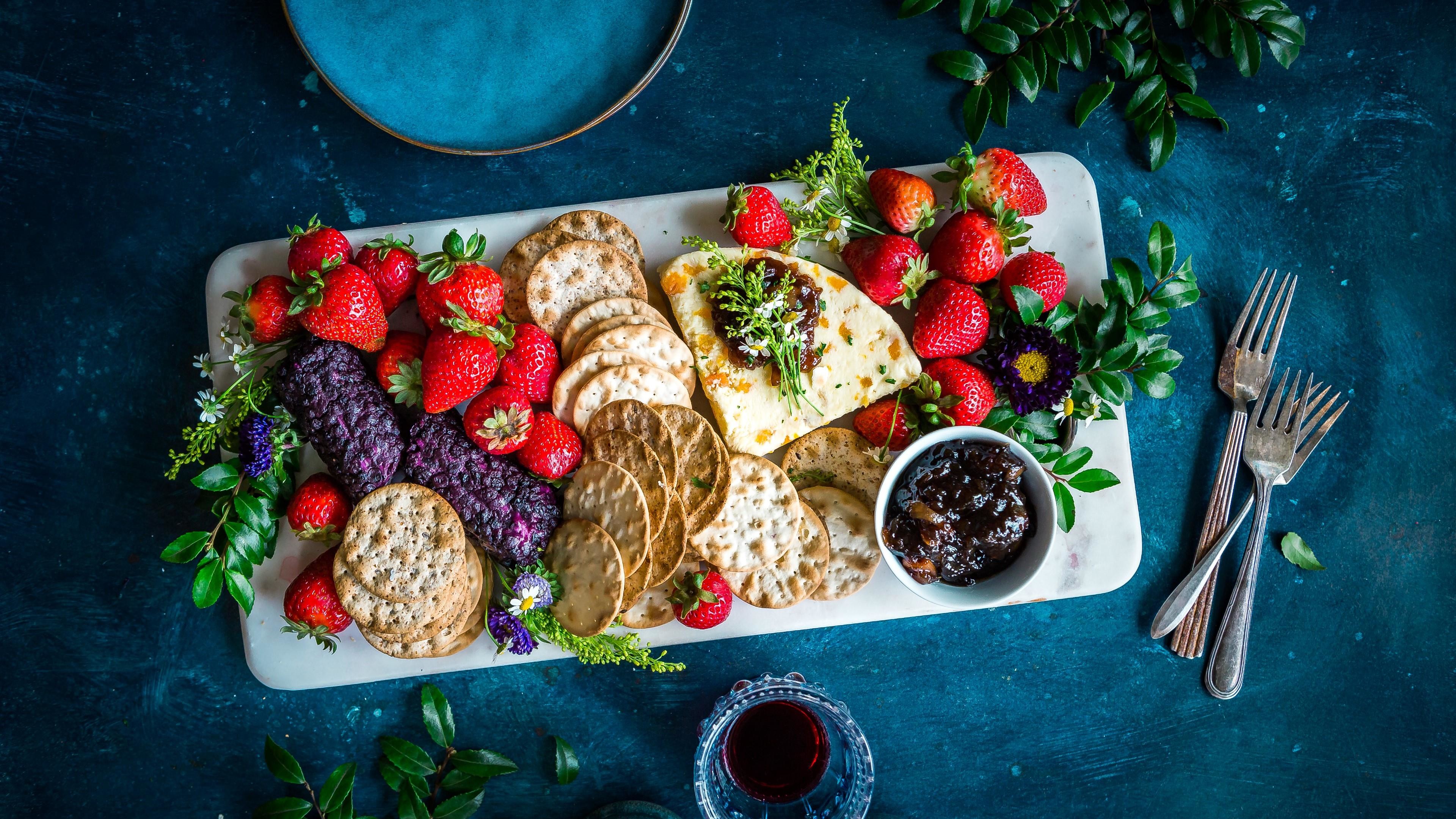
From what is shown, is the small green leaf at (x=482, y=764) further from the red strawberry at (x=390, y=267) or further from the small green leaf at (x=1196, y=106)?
the small green leaf at (x=1196, y=106)

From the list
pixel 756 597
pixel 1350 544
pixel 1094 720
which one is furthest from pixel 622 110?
pixel 1350 544

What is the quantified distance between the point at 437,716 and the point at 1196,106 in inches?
88.9

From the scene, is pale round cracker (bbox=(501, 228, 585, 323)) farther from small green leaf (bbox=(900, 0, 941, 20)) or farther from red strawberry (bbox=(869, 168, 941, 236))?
small green leaf (bbox=(900, 0, 941, 20))

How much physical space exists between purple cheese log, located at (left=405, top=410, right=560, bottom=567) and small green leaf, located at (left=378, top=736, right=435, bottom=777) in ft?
1.87

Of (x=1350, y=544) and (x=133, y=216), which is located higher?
(x=133, y=216)

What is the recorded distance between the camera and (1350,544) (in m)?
1.95

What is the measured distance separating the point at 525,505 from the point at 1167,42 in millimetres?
1860

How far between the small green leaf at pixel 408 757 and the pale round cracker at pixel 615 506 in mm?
690

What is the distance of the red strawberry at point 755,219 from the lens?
171 centimetres

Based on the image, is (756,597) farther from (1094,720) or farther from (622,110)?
(622,110)

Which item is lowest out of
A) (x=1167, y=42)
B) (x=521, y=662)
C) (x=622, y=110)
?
(x=521, y=662)

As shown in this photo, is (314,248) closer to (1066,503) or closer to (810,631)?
(810,631)

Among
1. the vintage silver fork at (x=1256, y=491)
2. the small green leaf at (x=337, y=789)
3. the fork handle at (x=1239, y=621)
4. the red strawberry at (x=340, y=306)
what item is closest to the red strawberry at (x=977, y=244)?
the vintage silver fork at (x=1256, y=491)

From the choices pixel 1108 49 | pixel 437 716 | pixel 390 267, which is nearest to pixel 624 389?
pixel 390 267
